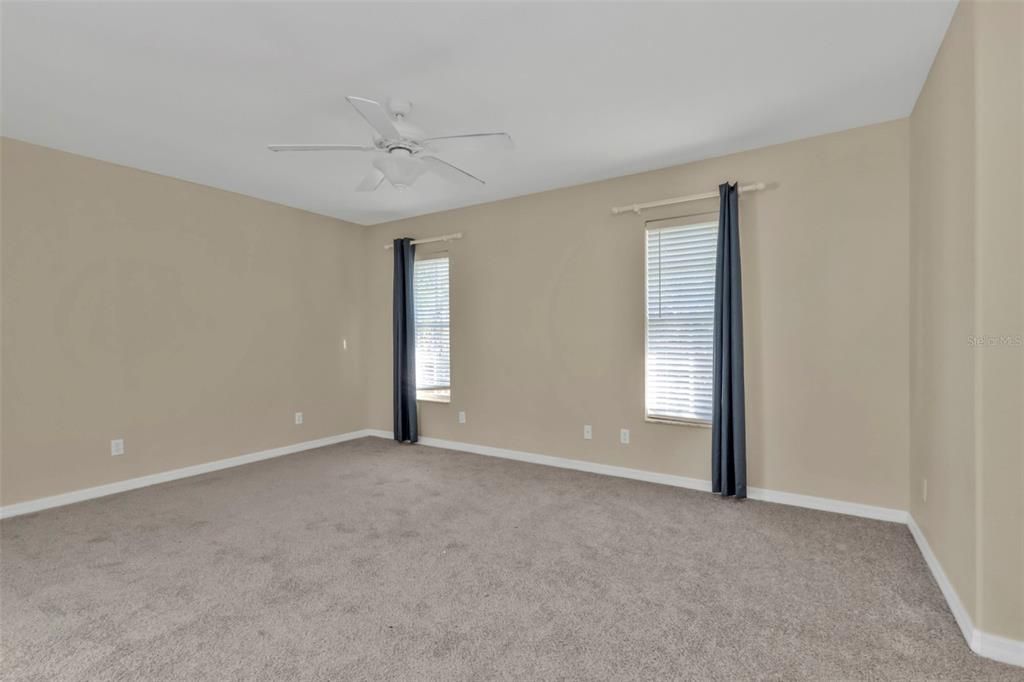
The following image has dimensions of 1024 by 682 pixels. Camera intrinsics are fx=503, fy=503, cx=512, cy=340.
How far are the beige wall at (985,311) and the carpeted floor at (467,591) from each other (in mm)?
336

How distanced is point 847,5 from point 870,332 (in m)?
2.07

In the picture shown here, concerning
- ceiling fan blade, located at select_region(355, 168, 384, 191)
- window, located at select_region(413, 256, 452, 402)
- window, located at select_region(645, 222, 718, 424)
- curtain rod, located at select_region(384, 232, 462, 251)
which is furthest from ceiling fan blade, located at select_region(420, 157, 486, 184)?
window, located at select_region(413, 256, 452, 402)

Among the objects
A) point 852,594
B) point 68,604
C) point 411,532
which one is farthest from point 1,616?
point 852,594

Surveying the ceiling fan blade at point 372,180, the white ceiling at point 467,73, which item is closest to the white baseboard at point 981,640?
the white ceiling at point 467,73

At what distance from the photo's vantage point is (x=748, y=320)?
380cm

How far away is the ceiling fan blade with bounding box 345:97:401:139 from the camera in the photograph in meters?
2.26

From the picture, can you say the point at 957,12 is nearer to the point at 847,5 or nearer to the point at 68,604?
the point at 847,5

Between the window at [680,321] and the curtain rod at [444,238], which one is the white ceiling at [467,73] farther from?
the curtain rod at [444,238]

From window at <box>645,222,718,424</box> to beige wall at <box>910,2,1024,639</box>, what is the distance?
67.6 inches

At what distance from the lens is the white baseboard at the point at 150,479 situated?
3582 mm

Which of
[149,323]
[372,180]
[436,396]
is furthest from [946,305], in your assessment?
[149,323]

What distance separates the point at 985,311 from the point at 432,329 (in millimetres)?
4658

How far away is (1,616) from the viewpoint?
2.22 metres

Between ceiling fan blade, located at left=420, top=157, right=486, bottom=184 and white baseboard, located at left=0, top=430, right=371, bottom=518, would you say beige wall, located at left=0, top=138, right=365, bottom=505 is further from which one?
ceiling fan blade, located at left=420, top=157, right=486, bottom=184
